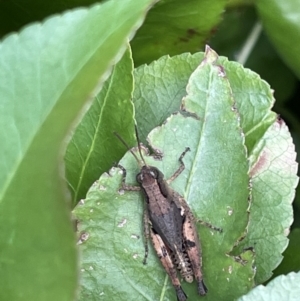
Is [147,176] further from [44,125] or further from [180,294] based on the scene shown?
[44,125]

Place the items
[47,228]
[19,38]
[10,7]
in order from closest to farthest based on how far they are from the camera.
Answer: [47,228]
[19,38]
[10,7]

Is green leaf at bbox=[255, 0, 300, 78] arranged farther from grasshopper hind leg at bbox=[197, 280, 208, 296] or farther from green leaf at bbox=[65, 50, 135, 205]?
grasshopper hind leg at bbox=[197, 280, 208, 296]

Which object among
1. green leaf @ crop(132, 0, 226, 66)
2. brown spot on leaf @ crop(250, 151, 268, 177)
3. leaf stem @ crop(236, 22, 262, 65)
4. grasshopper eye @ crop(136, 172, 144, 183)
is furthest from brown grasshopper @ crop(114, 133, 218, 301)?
leaf stem @ crop(236, 22, 262, 65)

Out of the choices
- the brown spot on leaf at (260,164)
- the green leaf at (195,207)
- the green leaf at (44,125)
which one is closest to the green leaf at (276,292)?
the green leaf at (195,207)

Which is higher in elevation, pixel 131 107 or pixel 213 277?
pixel 131 107

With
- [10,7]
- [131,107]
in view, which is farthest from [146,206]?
[10,7]

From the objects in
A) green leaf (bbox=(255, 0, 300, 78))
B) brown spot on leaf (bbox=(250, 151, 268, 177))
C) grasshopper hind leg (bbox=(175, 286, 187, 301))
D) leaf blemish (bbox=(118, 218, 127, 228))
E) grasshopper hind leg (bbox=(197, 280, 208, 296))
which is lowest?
grasshopper hind leg (bbox=(175, 286, 187, 301))

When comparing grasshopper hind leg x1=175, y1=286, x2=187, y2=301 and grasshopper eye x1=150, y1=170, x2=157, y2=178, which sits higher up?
grasshopper eye x1=150, y1=170, x2=157, y2=178

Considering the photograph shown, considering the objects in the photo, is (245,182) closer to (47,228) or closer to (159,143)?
(159,143)
